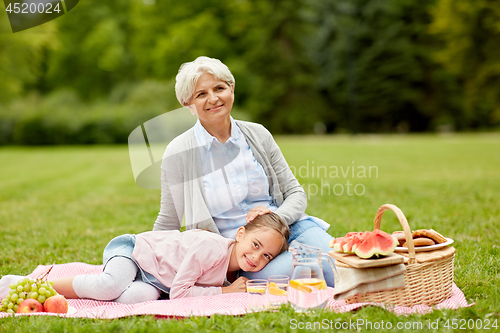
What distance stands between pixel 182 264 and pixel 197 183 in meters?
0.62

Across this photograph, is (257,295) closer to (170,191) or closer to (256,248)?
(256,248)

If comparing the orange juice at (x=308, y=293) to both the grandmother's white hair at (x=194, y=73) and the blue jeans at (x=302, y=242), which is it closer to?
the blue jeans at (x=302, y=242)

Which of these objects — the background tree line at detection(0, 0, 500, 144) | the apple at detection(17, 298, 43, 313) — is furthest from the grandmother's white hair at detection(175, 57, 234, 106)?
the background tree line at detection(0, 0, 500, 144)

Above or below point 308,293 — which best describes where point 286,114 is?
below

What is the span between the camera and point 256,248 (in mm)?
2879

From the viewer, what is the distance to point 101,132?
28141 mm

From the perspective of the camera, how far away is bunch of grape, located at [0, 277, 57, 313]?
106 inches

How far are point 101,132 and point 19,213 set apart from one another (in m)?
22.1

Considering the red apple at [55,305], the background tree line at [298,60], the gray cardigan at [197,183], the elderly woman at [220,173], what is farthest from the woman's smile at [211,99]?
the background tree line at [298,60]

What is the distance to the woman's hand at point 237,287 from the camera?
Answer: 115 inches

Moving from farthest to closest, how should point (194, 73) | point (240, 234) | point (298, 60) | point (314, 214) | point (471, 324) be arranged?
point (298, 60), point (314, 214), point (194, 73), point (240, 234), point (471, 324)

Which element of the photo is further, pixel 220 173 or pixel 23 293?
pixel 220 173

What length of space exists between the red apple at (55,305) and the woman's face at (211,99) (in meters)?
1.49

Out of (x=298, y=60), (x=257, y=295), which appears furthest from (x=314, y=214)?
(x=298, y=60)
